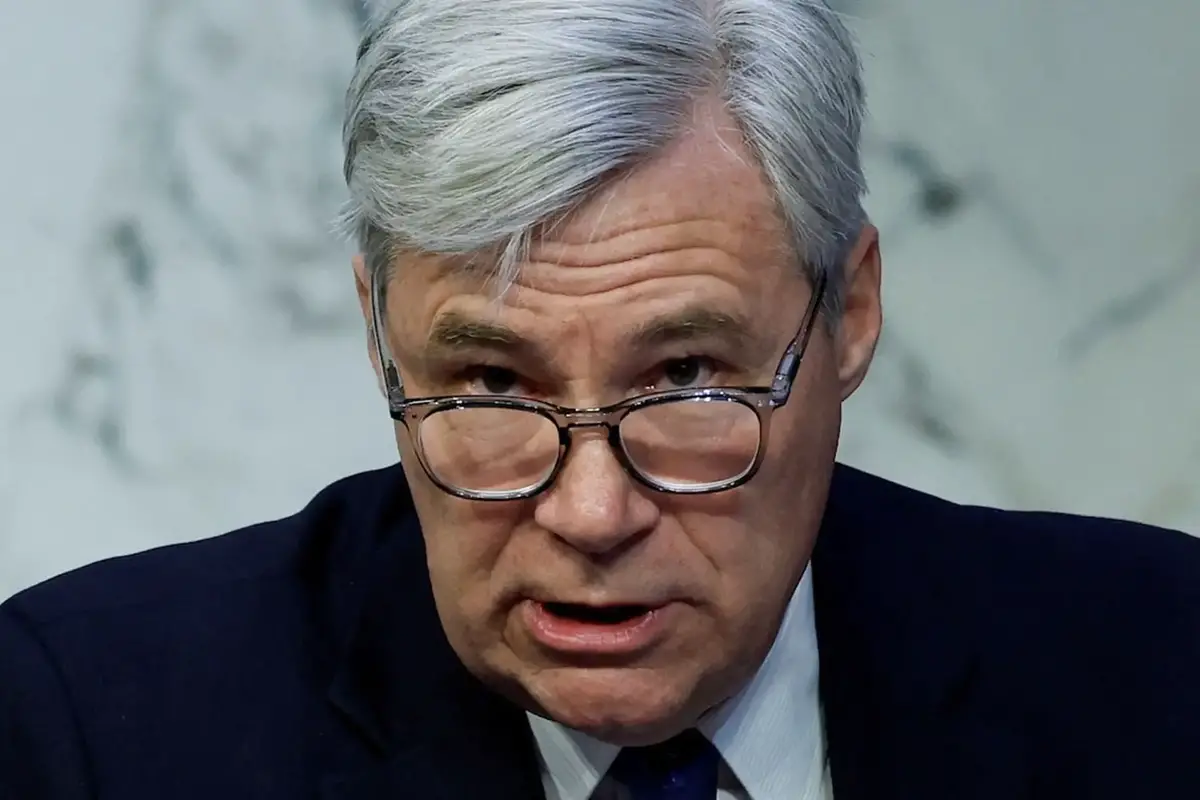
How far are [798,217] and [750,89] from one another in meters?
0.08

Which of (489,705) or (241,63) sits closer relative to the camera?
(489,705)

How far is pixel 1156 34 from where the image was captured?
59.1 inches

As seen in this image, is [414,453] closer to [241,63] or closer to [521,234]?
[521,234]

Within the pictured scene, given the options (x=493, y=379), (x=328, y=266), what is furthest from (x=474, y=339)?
(x=328, y=266)

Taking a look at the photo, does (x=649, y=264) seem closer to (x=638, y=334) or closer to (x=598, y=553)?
(x=638, y=334)

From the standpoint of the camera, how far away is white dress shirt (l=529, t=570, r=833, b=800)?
107cm

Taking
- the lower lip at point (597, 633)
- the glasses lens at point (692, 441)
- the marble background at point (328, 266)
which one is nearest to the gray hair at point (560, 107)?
the glasses lens at point (692, 441)

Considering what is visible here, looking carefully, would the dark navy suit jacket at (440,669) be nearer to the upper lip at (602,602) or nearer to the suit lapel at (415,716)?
the suit lapel at (415,716)

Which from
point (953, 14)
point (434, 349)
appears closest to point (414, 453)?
point (434, 349)

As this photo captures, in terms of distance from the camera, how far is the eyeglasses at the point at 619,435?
2.94 ft

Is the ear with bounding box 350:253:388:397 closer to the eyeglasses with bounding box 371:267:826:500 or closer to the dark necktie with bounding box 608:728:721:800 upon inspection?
the eyeglasses with bounding box 371:267:826:500

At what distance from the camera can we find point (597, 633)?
0.92 m

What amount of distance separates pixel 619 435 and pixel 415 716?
335mm

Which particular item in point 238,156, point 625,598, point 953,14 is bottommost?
point 625,598
